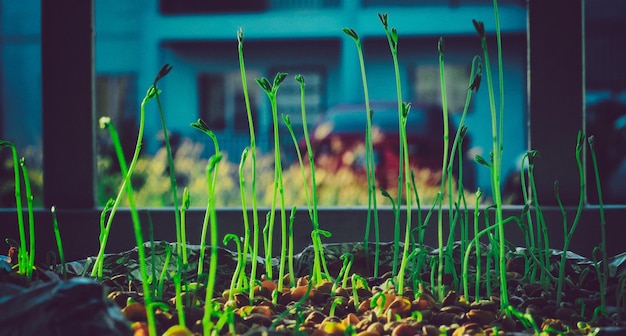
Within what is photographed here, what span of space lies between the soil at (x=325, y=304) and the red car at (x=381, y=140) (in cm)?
388

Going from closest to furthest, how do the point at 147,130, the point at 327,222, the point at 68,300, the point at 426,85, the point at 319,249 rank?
the point at 68,300 → the point at 319,249 → the point at 327,222 → the point at 147,130 → the point at 426,85

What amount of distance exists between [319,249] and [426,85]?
38.8 feet

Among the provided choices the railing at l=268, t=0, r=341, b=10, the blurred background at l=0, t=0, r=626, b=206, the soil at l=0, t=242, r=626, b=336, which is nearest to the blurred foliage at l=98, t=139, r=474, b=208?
the soil at l=0, t=242, r=626, b=336

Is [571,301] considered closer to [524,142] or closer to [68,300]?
[68,300]

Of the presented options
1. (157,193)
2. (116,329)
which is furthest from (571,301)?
(157,193)

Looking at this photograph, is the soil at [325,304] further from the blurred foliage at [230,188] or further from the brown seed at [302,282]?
the blurred foliage at [230,188]

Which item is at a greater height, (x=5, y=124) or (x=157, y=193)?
(x=5, y=124)

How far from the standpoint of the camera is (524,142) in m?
12.4

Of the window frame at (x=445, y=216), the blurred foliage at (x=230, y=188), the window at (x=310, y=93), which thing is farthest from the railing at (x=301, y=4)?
the window frame at (x=445, y=216)

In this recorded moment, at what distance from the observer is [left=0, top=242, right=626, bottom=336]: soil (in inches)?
27.7

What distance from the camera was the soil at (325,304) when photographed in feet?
2.31

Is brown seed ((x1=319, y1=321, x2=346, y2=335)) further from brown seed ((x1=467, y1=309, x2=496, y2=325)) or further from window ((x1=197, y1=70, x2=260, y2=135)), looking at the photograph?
window ((x1=197, y1=70, x2=260, y2=135))

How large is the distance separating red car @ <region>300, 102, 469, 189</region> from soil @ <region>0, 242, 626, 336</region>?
12.7ft

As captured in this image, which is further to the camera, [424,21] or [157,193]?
[424,21]
